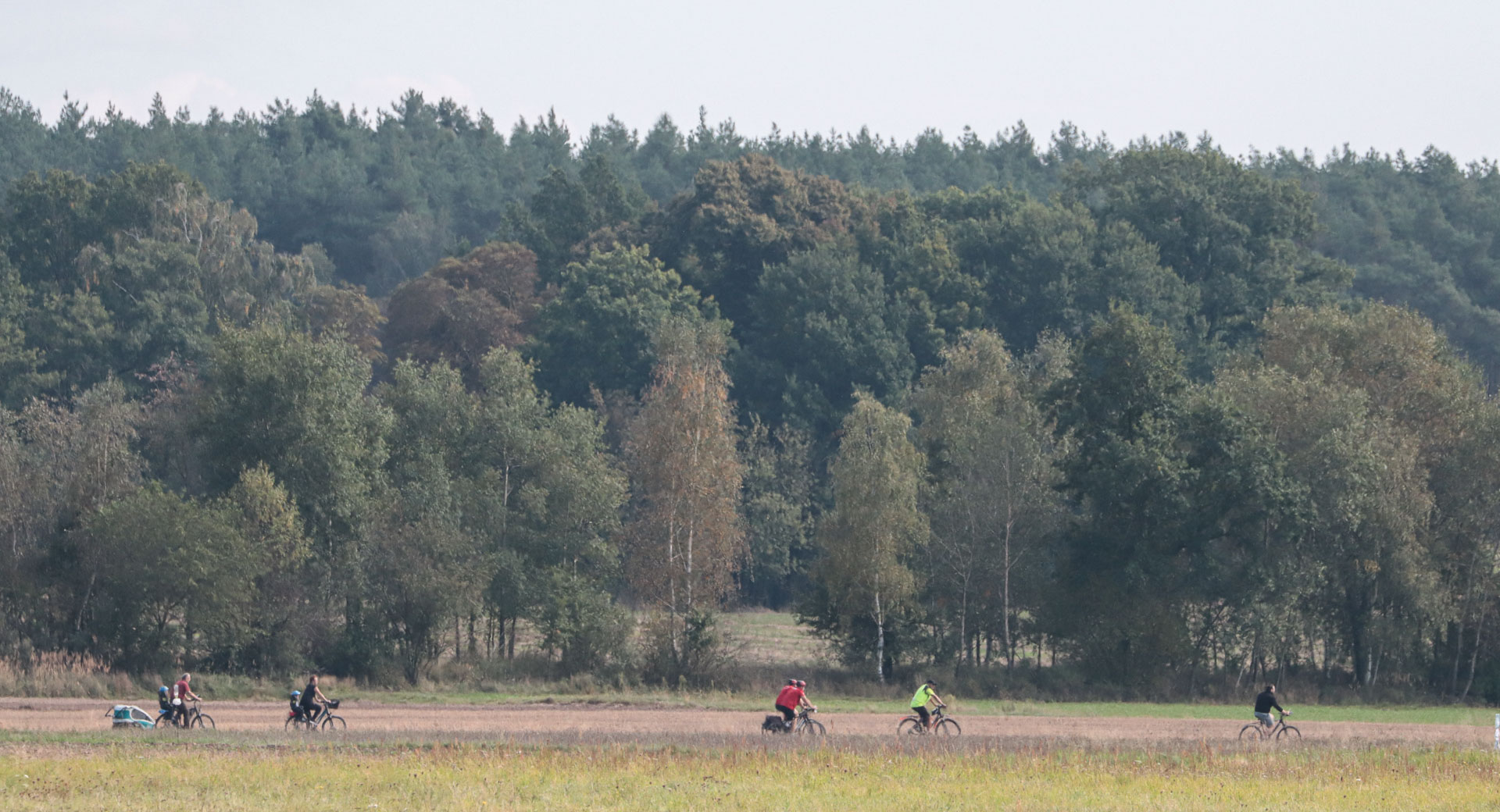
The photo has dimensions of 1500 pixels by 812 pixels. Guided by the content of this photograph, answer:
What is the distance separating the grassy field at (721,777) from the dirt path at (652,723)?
3.55 meters

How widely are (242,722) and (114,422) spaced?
22771 mm

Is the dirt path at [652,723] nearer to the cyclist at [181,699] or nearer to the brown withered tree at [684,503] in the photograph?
the cyclist at [181,699]

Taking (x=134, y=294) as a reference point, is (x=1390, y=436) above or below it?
below

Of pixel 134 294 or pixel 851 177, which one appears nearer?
pixel 134 294

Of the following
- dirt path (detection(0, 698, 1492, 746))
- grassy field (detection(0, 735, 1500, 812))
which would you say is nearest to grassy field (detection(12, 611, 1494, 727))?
dirt path (detection(0, 698, 1492, 746))

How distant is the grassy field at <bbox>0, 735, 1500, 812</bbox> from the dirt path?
355 cm

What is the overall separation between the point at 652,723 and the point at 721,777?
43.5 ft

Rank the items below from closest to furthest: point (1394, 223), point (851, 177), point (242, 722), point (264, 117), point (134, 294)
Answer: point (242, 722)
point (134, 294)
point (1394, 223)
point (851, 177)
point (264, 117)

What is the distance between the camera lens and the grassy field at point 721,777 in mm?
24906

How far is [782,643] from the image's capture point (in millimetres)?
67375

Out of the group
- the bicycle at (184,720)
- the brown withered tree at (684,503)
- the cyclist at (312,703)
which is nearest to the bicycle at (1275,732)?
the cyclist at (312,703)

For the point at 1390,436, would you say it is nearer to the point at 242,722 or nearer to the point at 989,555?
the point at 989,555

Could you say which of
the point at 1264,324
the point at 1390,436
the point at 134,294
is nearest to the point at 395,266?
the point at 134,294

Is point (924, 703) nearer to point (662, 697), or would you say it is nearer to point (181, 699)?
point (662, 697)
